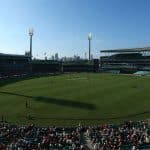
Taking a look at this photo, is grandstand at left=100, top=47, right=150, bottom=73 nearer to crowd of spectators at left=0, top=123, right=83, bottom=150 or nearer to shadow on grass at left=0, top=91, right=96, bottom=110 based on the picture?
shadow on grass at left=0, top=91, right=96, bottom=110

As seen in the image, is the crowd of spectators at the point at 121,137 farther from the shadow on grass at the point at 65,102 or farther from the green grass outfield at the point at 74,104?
the shadow on grass at the point at 65,102

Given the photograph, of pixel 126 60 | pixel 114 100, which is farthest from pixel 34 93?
pixel 126 60

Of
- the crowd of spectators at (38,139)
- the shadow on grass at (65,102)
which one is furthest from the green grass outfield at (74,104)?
the crowd of spectators at (38,139)

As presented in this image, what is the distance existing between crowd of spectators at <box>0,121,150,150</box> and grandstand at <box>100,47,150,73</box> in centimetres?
10904

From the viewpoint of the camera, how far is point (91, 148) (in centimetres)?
3950

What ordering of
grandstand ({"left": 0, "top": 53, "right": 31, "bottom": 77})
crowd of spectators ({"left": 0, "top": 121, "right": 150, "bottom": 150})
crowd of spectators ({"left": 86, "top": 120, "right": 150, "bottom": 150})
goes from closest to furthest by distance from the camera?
crowd of spectators ({"left": 86, "top": 120, "right": 150, "bottom": 150}) < crowd of spectators ({"left": 0, "top": 121, "right": 150, "bottom": 150}) < grandstand ({"left": 0, "top": 53, "right": 31, "bottom": 77})

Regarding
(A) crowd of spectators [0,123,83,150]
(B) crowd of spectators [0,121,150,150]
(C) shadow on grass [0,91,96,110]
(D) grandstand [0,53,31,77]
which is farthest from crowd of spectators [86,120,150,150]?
(D) grandstand [0,53,31,77]

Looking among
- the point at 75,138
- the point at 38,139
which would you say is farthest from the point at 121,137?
the point at 38,139

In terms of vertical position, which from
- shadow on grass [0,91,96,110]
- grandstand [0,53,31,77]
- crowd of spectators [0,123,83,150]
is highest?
grandstand [0,53,31,77]

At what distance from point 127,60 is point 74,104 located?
10462 centimetres

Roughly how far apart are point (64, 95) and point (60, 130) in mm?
29031

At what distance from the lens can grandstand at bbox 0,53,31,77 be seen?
14312cm

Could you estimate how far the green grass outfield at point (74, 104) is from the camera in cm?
5566

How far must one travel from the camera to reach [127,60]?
548 ft
